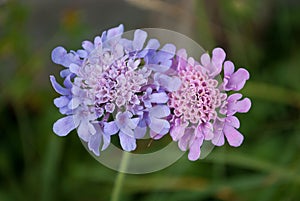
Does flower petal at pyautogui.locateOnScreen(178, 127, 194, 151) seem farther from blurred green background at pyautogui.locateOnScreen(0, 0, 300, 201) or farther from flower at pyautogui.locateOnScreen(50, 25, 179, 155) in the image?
blurred green background at pyautogui.locateOnScreen(0, 0, 300, 201)

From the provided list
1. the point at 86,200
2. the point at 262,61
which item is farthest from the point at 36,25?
the point at 262,61

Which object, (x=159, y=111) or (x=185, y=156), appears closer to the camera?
(x=159, y=111)

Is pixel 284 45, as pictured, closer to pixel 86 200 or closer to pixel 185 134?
pixel 86 200

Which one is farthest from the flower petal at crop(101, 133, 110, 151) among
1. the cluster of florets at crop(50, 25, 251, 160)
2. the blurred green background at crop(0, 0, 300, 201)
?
the blurred green background at crop(0, 0, 300, 201)

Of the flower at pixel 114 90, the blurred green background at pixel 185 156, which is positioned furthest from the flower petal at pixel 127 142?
the blurred green background at pixel 185 156

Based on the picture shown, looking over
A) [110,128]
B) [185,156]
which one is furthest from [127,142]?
[185,156]

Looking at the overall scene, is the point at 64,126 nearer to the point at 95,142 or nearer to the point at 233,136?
the point at 95,142
